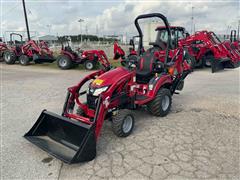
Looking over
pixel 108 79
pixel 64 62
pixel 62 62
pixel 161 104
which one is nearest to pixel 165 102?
pixel 161 104

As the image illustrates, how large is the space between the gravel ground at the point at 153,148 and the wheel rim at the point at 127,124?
0.15 meters

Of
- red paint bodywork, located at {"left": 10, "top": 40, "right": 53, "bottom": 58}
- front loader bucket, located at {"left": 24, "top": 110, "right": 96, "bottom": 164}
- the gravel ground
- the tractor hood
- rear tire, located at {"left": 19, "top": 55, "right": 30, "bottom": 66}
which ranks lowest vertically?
the gravel ground

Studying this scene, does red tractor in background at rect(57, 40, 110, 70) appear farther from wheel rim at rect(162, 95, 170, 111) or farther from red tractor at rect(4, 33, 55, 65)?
wheel rim at rect(162, 95, 170, 111)

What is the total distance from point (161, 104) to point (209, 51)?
8.27 m

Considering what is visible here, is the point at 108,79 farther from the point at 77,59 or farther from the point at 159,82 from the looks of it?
the point at 77,59

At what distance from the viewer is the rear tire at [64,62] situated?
12.3 metres

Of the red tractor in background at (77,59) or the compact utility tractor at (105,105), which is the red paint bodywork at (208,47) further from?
the compact utility tractor at (105,105)

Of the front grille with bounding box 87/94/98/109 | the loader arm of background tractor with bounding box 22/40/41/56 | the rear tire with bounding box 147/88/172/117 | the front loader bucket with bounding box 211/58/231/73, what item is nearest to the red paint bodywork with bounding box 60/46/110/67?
the loader arm of background tractor with bounding box 22/40/41/56

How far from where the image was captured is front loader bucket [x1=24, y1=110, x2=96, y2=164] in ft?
9.65

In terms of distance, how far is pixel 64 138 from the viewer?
3404 millimetres

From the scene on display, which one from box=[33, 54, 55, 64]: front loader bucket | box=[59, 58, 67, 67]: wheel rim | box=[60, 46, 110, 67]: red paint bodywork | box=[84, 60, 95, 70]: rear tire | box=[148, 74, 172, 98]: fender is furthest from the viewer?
box=[33, 54, 55, 64]: front loader bucket

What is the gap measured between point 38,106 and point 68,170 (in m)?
3.14

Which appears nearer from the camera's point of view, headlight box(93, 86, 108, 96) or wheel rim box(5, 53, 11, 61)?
headlight box(93, 86, 108, 96)

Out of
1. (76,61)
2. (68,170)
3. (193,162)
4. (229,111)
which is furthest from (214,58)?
(68,170)
